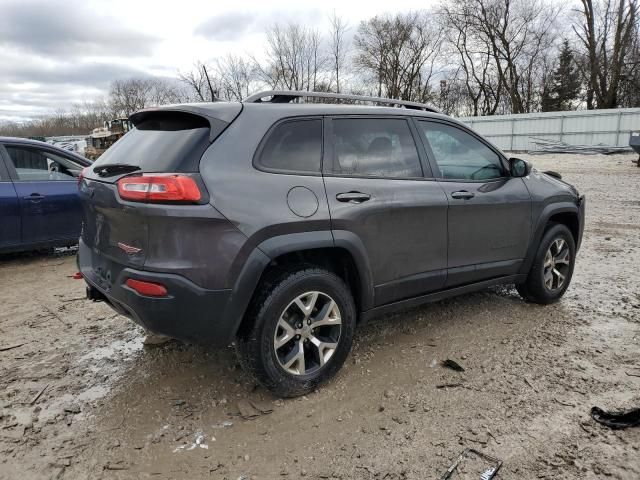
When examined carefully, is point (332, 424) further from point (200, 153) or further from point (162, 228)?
point (200, 153)

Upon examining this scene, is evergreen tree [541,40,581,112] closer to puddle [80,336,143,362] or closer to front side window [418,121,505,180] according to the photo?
front side window [418,121,505,180]

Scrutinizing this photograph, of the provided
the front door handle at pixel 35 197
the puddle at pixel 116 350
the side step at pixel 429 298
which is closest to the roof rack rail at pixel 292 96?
the side step at pixel 429 298

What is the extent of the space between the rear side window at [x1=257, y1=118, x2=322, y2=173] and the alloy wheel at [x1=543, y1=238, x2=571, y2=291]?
2.59 m

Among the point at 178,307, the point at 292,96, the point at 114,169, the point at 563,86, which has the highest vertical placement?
the point at 563,86

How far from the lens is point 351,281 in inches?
127

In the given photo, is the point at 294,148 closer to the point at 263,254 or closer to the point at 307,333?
the point at 263,254

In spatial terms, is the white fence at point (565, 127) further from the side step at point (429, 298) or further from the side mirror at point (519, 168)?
the side step at point (429, 298)

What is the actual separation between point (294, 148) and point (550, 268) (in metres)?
2.87

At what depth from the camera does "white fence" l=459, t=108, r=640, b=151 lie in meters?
25.7

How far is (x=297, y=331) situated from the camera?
293 cm

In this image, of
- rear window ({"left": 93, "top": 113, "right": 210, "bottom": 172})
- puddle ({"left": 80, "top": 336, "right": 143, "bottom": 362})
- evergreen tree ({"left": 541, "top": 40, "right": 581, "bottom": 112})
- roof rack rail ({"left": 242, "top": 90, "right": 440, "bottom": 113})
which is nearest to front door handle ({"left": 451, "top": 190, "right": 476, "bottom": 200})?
roof rack rail ({"left": 242, "top": 90, "right": 440, "bottom": 113})

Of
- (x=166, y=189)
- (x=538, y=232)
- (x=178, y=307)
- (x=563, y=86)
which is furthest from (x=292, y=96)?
(x=563, y=86)

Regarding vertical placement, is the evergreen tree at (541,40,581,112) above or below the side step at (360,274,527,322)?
above

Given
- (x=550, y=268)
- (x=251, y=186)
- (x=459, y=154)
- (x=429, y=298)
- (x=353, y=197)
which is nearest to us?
(x=251, y=186)
